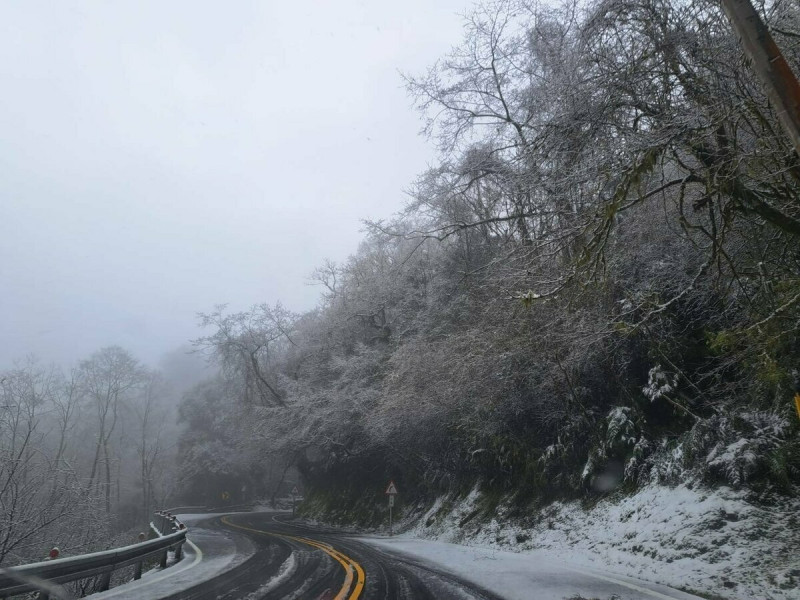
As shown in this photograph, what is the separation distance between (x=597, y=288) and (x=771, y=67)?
178 inches

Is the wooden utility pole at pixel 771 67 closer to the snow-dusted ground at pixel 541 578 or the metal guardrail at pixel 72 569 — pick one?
the snow-dusted ground at pixel 541 578

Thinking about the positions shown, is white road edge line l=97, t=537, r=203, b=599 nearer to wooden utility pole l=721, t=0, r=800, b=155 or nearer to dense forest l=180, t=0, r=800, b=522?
dense forest l=180, t=0, r=800, b=522

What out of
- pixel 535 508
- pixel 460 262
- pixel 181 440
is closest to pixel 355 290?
pixel 460 262

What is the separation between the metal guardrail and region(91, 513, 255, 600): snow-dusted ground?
313mm

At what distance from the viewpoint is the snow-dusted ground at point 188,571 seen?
7088mm

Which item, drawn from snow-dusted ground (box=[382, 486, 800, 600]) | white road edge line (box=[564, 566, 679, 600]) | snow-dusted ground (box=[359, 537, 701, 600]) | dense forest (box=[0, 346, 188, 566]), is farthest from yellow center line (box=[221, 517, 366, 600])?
dense forest (box=[0, 346, 188, 566])

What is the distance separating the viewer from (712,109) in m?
6.05

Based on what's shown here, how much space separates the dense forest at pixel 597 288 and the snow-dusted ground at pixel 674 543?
0.58 metres

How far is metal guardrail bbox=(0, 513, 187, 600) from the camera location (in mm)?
5121

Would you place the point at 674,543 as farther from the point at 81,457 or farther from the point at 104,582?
the point at 81,457

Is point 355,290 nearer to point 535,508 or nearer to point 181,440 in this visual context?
point 535,508

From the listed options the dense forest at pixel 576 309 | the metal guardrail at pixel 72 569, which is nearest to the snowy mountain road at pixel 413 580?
the metal guardrail at pixel 72 569

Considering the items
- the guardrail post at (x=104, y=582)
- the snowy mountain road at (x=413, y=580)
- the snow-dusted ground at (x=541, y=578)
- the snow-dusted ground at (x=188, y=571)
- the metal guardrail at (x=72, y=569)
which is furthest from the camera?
the guardrail post at (x=104, y=582)

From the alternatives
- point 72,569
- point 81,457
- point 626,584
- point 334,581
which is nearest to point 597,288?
point 626,584
